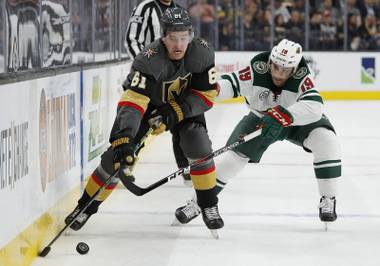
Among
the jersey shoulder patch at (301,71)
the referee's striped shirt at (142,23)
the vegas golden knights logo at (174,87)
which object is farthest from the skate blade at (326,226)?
the referee's striped shirt at (142,23)

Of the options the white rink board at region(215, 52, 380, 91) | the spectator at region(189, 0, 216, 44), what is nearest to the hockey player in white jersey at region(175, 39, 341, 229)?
the white rink board at region(215, 52, 380, 91)

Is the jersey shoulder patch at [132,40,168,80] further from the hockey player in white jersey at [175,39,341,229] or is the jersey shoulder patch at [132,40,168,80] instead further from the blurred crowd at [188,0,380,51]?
the blurred crowd at [188,0,380,51]

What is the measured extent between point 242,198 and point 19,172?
7.27 feet

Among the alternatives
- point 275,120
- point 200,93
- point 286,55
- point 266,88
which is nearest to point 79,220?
point 200,93

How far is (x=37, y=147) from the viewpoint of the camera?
3834 mm

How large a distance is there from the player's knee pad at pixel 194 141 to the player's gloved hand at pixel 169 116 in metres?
0.08

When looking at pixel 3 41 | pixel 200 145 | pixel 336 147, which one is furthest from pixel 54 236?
pixel 336 147

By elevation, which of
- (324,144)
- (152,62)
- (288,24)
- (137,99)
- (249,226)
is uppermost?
(288,24)

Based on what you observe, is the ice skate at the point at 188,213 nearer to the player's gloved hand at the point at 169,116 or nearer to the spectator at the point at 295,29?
the player's gloved hand at the point at 169,116

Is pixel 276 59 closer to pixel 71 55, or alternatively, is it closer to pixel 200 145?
pixel 200 145

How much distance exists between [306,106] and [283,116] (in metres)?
0.12

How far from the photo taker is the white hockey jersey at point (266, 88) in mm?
4535

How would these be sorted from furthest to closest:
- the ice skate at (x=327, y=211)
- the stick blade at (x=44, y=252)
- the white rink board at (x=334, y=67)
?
the white rink board at (x=334, y=67)
the ice skate at (x=327, y=211)
the stick blade at (x=44, y=252)

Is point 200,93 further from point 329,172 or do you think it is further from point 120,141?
point 329,172
